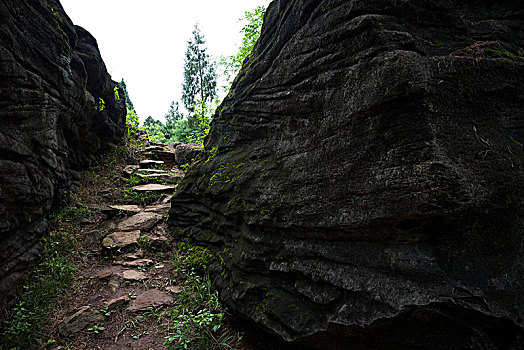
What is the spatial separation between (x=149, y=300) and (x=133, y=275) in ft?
3.40

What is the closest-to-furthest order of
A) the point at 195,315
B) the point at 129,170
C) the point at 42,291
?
the point at 195,315, the point at 42,291, the point at 129,170

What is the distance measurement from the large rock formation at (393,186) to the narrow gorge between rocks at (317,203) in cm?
2

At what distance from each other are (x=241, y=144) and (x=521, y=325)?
16.7ft

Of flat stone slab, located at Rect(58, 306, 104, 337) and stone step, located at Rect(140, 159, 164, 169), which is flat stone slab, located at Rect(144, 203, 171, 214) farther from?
stone step, located at Rect(140, 159, 164, 169)

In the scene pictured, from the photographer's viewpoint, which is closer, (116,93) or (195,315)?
(195,315)

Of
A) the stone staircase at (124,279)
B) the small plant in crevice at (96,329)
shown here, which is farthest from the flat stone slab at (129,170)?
the small plant in crevice at (96,329)

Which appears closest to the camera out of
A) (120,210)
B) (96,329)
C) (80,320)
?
(96,329)

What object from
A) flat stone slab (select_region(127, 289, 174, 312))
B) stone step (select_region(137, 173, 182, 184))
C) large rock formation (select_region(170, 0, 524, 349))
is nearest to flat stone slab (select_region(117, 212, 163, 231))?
flat stone slab (select_region(127, 289, 174, 312))

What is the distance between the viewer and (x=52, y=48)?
20.0ft

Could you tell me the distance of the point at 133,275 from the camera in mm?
5480

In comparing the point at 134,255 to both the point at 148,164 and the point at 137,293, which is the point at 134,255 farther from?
the point at 148,164

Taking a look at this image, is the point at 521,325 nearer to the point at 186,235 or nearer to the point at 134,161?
the point at 186,235

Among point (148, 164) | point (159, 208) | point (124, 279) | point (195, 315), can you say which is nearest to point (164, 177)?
point (148, 164)

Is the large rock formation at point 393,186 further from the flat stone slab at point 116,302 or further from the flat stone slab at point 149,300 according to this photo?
the flat stone slab at point 116,302
